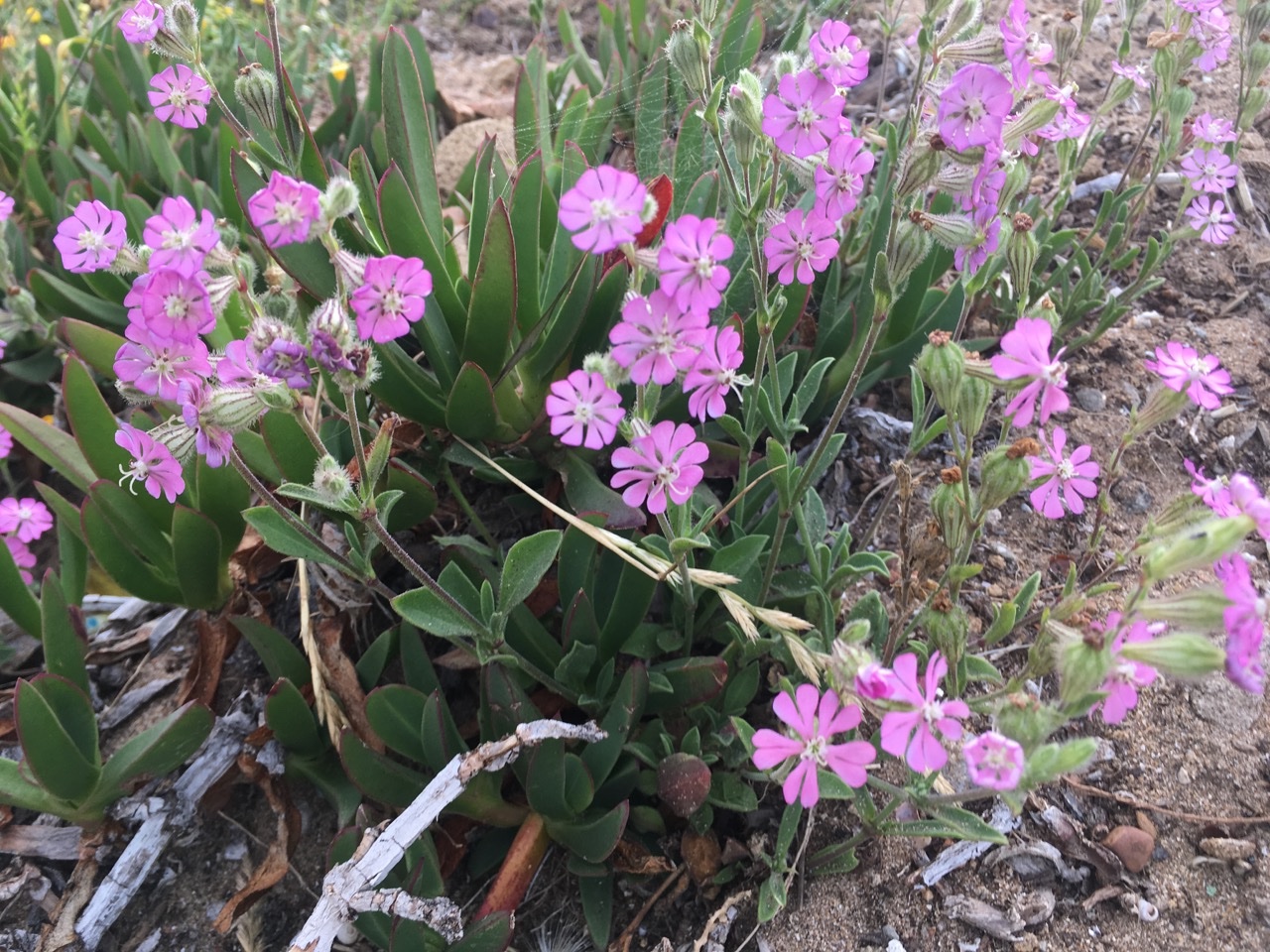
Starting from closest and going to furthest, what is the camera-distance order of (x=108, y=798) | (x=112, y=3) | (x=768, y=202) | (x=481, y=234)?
(x=768, y=202), (x=108, y=798), (x=481, y=234), (x=112, y=3)

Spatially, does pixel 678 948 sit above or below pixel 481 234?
below

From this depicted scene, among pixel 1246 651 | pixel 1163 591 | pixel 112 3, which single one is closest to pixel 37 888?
pixel 1246 651

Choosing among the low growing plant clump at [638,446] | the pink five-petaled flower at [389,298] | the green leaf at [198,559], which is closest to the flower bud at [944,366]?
the low growing plant clump at [638,446]

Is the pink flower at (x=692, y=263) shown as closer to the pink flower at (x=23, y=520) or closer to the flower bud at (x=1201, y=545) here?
the flower bud at (x=1201, y=545)

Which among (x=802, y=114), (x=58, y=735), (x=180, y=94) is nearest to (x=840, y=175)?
(x=802, y=114)

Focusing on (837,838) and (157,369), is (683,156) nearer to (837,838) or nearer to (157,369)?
(157,369)

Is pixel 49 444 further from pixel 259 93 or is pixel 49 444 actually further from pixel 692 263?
pixel 692 263

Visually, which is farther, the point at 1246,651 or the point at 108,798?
the point at 108,798

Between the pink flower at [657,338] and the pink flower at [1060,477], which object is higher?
the pink flower at [657,338]
